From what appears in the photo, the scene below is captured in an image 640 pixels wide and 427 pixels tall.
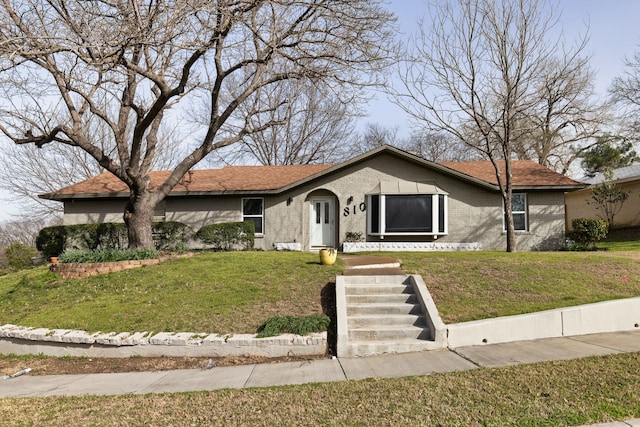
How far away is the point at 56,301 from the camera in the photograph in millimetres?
8930

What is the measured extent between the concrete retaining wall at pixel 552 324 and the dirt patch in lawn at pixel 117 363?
8.04ft

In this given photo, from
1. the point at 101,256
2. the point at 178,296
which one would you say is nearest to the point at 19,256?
the point at 101,256

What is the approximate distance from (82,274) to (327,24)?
394 inches

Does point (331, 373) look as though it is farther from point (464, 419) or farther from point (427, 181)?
point (427, 181)

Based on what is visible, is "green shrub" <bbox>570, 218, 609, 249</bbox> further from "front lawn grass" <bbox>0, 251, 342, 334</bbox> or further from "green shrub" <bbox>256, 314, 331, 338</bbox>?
"green shrub" <bbox>256, 314, 331, 338</bbox>

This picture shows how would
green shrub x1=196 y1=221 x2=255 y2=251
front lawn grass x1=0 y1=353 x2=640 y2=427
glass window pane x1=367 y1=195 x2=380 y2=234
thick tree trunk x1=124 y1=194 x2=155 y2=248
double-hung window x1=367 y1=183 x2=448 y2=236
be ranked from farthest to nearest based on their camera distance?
1. glass window pane x1=367 y1=195 x2=380 y2=234
2. double-hung window x1=367 y1=183 x2=448 y2=236
3. green shrub x1=196 y1=221 x2=255 y2=251
4. thick tree trunk x1=124 y1=194 x2=155 y2=248
5. front lawn grass x1=0 y1=353 x2=640 y2=427

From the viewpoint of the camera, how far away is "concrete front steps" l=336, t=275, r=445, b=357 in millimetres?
6320

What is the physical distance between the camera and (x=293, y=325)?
6.78 meters

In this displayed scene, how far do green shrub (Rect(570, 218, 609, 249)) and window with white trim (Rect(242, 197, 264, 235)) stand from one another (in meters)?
12.3

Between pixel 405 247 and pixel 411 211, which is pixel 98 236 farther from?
pixel 411 211

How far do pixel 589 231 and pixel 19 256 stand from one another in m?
23.2

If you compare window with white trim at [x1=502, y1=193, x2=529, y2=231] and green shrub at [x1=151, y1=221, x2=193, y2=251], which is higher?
window with white trim at [x1=502, y1=193, x2=529, y2=231]

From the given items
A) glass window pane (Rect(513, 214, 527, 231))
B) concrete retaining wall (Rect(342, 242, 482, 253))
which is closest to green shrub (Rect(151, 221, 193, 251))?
concrete retaining wall (Rect(342, 242, 482, 253))

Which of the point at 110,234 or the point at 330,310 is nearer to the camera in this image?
the point at 330,310
